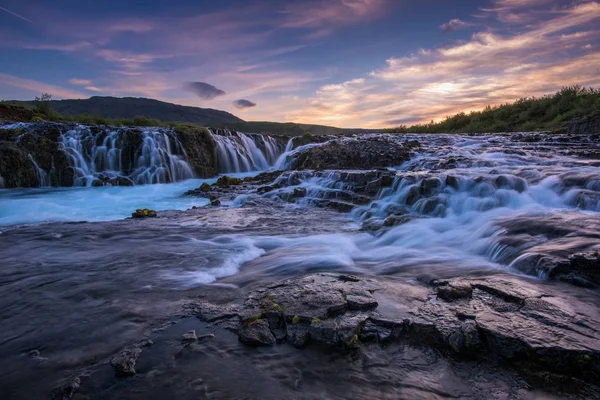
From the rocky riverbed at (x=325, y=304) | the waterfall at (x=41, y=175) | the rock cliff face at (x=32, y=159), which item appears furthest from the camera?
the waterfall at (x=41, y=175)

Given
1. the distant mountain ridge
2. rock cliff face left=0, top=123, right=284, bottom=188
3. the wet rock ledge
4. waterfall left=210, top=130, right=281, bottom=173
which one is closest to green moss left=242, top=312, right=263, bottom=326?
the wet rock ledge

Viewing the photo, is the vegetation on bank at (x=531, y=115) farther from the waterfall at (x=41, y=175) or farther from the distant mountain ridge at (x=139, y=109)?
the distant mountain ridge at (x=139, y=109)

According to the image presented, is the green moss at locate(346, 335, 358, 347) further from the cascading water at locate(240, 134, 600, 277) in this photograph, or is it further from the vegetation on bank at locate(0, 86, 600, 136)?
the vegetation on bank at locate(0, 86, 600, 136)

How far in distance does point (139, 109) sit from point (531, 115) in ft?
308

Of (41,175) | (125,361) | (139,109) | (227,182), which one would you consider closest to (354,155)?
(227,182)

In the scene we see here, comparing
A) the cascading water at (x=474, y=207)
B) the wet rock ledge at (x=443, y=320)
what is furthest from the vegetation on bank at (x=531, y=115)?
the wet rock ledge at (x=443, y=320)

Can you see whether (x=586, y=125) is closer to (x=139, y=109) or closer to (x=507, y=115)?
(x=507, y=115)

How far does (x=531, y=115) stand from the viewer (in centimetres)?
2525

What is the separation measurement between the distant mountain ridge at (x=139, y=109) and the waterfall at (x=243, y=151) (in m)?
63.7

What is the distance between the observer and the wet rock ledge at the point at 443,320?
2807mm

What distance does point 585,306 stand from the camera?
345 cm

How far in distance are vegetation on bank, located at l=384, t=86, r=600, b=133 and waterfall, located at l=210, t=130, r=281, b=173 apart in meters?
16.1

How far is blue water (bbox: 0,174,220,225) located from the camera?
1088 cm

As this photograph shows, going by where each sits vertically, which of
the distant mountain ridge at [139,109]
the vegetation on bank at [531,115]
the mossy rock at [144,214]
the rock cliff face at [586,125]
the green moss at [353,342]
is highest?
the distant mountain ridge at [139,109]
